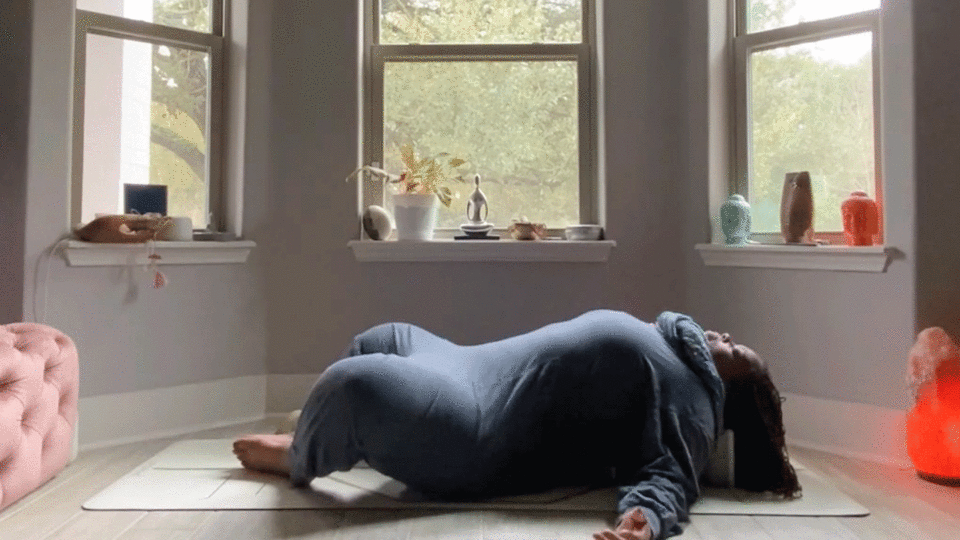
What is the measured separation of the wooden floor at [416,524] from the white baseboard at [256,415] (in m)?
0.50

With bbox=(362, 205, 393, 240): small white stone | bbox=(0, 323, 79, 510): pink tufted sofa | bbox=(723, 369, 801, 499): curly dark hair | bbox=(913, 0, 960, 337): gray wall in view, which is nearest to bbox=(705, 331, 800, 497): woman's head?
bbox=(723, 369, 801, 499): curly dark hair

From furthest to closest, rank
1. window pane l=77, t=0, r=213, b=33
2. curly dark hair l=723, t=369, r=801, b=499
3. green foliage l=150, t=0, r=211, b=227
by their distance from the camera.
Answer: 1. green foliage l=150, t=0, r=211, b=227
2. window pane l=77, t=0, r=213, b=33
3. curly dark hair l=723, t=369, r=801, b=499

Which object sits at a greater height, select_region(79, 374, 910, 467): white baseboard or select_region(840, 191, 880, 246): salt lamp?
select_region(840, 191, 880, 246): salt lamp

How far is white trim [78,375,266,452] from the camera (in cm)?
303

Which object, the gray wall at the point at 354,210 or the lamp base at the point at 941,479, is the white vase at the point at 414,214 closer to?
the gray wall at the point at 354,210

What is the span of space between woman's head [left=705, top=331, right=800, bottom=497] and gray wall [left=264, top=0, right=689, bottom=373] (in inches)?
48.9

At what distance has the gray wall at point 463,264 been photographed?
3.57 meters

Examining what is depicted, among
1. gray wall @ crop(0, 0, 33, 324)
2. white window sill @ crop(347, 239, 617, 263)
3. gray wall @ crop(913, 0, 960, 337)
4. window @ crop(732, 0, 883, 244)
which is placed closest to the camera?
gray wall @ crop(913, 0, 960, 337)

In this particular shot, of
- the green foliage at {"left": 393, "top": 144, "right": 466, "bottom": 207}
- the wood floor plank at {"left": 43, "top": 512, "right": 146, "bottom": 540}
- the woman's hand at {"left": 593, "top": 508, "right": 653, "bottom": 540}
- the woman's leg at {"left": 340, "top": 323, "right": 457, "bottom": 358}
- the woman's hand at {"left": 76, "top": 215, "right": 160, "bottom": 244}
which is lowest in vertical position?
the wood floor plank at {"left": 43, "top": 512, "right": 146, "bottom": 540}

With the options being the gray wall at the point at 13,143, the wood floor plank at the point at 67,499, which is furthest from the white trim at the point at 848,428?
the gray wall at the point at 13,143

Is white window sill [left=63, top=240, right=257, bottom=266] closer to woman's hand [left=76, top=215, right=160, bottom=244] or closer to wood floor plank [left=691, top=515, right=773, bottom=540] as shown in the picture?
woman's hand [left=76, top=215, right=160, bottom=244]

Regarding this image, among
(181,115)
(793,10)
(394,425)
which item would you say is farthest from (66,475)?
(793,10)

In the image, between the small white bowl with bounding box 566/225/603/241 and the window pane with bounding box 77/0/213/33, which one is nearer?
the window pane with bounding box 77/0/213/33

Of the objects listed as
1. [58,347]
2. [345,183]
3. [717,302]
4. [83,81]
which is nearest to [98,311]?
[58,347]
